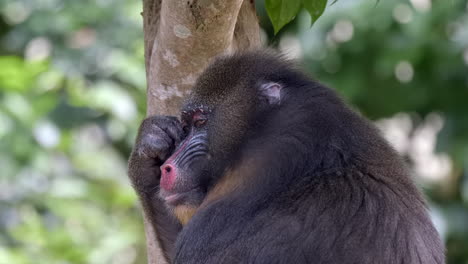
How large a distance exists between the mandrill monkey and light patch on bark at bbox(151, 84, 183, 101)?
112 millimetres

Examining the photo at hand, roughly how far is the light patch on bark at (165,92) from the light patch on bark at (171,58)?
0.12 m

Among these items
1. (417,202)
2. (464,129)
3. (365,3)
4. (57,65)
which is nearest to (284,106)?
(417,202)

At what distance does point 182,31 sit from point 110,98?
11.3 feet

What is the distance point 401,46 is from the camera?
7348 millimetres

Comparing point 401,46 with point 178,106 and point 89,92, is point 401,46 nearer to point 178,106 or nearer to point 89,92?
point 89,92

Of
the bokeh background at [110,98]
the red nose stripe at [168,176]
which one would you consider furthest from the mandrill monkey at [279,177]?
the bokeh background at [110,98]

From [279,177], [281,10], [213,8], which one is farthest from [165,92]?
[281,10]

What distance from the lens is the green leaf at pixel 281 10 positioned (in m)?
3.04

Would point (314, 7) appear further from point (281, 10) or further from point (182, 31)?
point (182, 31)

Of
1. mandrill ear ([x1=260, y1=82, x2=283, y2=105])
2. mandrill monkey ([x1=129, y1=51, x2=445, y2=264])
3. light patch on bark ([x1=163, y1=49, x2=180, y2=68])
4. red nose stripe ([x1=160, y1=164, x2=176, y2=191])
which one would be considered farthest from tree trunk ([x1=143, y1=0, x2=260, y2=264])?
red nose stripe ([x1=160, y1=164, x2=176, y2=191])

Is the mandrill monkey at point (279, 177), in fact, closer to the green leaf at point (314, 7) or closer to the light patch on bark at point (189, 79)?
the light patch on bark at point (189, 79)

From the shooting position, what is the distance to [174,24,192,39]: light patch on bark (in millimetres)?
3423

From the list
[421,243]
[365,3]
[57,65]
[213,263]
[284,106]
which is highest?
[57,65]

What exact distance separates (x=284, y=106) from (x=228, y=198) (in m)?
0.46
